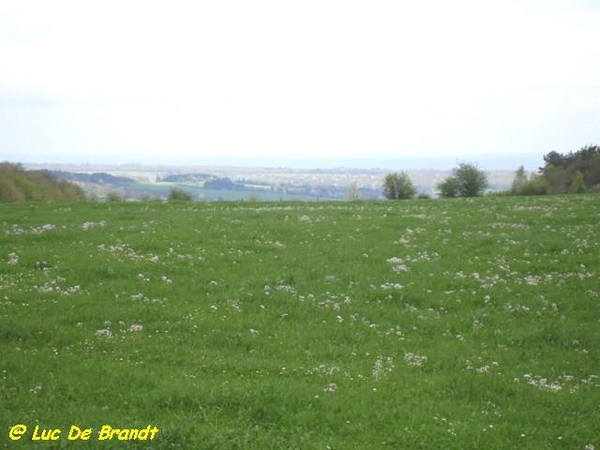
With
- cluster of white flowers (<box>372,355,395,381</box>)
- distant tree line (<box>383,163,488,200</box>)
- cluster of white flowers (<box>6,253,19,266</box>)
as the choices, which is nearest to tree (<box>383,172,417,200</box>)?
distant tree line (<box>383,163,488,200</box>)

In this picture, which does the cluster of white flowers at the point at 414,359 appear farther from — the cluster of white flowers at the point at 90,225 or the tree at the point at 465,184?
the tree at the point at 465,184

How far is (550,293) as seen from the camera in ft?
52.3

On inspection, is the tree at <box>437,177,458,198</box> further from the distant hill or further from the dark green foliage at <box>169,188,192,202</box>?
the distant hill

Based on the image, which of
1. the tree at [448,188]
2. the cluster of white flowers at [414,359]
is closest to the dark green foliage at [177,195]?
the tree at [448,188]

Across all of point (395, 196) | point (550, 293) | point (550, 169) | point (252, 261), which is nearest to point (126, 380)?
point (252, 261)

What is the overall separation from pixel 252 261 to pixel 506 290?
844 centimetres

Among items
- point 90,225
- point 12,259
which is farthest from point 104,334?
point 90,225

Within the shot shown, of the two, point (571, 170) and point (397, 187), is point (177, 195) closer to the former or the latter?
point (397, 187)

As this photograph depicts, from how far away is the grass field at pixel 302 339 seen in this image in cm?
874

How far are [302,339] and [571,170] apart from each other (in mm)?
103881

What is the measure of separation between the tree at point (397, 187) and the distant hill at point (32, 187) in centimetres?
4683

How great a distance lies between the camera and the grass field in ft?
28.7

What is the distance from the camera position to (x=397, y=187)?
83.9 metres

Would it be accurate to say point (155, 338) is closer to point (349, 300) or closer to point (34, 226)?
point (349, 300)
